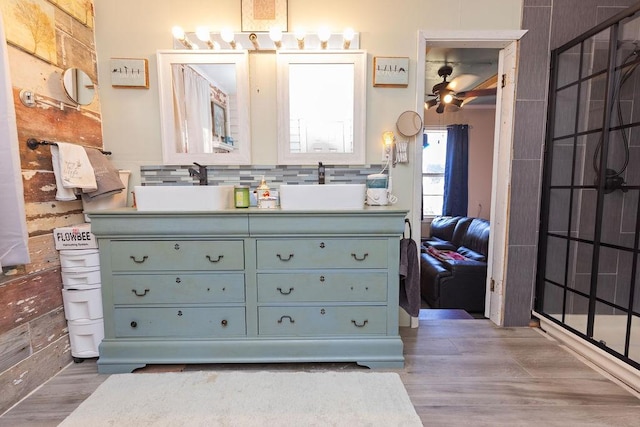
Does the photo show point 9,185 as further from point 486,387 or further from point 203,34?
point 486,387

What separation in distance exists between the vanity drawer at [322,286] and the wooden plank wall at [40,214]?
122cm

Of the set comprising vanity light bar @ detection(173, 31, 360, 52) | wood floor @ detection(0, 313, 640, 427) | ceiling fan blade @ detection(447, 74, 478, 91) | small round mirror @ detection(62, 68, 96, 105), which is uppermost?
ceiling fan blade @ detection(447, 74, 478, 91)

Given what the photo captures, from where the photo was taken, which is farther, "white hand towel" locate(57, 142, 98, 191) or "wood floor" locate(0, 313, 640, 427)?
"white hand towel" locate(57, 142, 98, 191)

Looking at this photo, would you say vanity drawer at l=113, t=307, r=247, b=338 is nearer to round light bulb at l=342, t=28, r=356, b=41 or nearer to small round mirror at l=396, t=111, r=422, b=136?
small round mirror at l=396, t=111, r=422, b=136

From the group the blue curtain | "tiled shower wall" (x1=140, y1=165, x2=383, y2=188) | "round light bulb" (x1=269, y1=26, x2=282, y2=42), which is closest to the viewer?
"round light bulb" (x1=269, y1=26, x2=282, y2=42)

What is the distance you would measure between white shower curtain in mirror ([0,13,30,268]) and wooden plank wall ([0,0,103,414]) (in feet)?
0.55

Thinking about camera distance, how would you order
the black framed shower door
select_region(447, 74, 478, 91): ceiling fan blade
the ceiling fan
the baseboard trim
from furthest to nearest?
1. select_region(447, 74, 478, 91): ceiling fan blade
2. the ceiling fan
3. the black framed shower door
4. the baseboard trim

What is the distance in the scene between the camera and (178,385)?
5.15ft

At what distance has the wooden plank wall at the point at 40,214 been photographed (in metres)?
1.45

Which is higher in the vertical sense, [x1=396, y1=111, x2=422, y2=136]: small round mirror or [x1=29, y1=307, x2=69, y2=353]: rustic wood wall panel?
[x1=396, y1=111, x2=422, y2=136]: small round mirror

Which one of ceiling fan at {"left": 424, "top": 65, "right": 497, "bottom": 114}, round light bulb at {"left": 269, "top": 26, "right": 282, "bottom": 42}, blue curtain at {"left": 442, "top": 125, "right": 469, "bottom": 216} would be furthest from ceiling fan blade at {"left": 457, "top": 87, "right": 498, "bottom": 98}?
round light bulb at {"left": 269, "top": 26, "right": 282, "bottom": 42}

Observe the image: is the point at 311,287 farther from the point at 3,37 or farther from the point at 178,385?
Result: the point at 3,37

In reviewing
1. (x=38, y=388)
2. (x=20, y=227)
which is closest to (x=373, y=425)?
(x=38, y=388)

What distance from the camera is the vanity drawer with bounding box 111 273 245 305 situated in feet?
5.49
